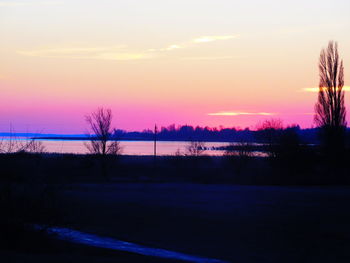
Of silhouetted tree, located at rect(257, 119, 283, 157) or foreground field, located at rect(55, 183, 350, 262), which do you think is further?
silhouetted tree, located at rect(257, 119, 283, 157)

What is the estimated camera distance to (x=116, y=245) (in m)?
17.1

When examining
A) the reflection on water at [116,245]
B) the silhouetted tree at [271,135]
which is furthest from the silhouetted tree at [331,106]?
the reflection on water at [116,245]

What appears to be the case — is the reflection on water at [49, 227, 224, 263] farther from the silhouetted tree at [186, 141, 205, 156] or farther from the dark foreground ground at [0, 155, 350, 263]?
the silhouetted tree at [186, 141, 205, 156]

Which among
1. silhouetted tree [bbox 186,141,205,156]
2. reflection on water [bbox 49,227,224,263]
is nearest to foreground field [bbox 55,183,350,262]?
reflection on water [bbox 49,227,224,263]

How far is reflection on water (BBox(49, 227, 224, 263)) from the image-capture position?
603 inches

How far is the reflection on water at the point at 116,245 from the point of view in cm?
1532

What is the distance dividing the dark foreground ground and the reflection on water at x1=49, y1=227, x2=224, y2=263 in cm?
43

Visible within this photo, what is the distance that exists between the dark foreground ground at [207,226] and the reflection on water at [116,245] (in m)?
0.43

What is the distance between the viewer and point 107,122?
6794 cm

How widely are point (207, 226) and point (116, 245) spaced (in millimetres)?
4984

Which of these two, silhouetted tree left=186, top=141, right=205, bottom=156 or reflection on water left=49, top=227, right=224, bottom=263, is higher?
silhouetted tree left=186, top=141, right=205, bottom=156

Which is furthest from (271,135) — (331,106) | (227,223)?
(227,223)

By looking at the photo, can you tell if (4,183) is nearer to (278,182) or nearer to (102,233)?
(102,233)

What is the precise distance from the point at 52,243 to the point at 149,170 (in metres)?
53.8
